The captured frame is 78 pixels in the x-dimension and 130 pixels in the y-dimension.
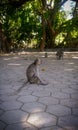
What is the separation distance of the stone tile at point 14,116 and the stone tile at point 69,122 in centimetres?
69

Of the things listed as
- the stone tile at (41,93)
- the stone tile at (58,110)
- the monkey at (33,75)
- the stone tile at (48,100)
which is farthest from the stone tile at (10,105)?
the monkey at (33,75)

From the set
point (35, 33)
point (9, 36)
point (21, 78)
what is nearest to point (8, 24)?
point (9, 36)

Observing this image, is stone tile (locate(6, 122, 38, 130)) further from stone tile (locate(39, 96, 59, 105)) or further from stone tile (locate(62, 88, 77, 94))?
stone tile (locate(62, 88, 77, 94))

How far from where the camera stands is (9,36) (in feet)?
77.1

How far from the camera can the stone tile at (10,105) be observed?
16.6 ft

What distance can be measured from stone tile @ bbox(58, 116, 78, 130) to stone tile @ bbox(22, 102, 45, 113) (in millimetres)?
637

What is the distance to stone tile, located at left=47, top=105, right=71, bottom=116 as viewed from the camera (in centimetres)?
472

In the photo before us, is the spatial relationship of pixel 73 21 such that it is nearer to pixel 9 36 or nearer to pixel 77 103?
pixel 9 36

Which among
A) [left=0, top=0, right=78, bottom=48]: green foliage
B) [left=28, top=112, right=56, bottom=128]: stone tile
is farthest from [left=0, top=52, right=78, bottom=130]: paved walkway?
[left=0, top=0, right=78, bottom=48]: green foliage

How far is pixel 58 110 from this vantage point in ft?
16.0

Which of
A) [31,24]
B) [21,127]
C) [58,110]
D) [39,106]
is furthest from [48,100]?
[31,24]

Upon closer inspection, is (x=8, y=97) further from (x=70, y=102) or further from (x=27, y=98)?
(x=70, y=102)

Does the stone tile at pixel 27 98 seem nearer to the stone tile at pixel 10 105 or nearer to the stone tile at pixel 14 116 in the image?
the stone tile at pixel 10 105

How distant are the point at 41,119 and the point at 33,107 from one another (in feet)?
2.26
